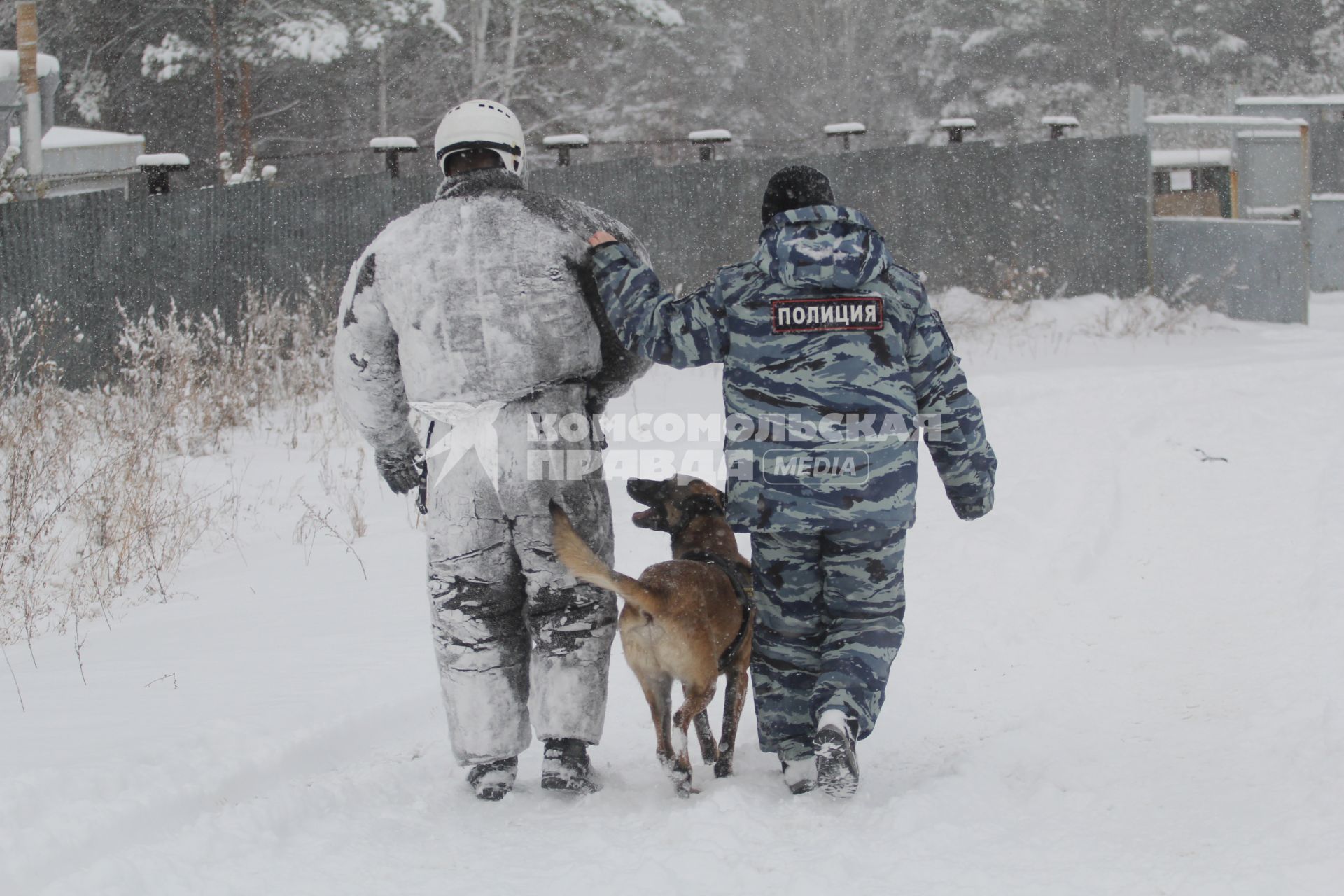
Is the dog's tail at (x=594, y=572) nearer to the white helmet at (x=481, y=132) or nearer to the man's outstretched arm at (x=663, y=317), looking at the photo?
the man's outstretched arm at (x=663, y=317)

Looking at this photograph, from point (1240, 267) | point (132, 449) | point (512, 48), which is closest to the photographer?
point (132, 449)

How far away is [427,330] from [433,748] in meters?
1.40

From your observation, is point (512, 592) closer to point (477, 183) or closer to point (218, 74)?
point (477, 183)

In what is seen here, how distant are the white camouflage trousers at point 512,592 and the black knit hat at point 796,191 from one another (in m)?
0.77

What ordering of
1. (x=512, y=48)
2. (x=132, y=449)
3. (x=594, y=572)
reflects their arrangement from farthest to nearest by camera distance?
(x=512, y=48) < (x=132, y=449) < (x=594, y=572)

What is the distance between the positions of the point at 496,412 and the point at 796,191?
102cm

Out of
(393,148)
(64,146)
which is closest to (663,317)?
(393,148)

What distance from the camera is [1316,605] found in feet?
16.3

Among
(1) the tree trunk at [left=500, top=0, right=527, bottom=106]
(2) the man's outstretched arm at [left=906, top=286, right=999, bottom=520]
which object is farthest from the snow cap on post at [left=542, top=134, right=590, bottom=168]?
(1) the tree trunk at [left=500, top=0, right=527, bottom=106]

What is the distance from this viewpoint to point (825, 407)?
10.9ft

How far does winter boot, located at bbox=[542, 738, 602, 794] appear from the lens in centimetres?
348

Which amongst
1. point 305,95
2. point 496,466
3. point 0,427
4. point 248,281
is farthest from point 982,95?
point 496,466

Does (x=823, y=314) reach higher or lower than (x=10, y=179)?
lower

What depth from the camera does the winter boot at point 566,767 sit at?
137 inches
